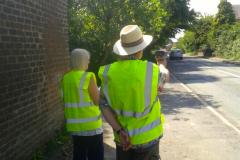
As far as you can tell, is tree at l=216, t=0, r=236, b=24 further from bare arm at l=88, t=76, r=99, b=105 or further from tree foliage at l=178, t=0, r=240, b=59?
bare arm at l=88, t=76, r=99, b=105

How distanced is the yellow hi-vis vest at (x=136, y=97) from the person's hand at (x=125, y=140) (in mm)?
35

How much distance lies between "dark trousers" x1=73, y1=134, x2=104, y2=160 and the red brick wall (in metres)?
0.84

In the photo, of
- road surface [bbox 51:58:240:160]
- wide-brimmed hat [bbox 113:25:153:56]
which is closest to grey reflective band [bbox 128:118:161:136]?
wide-brimmed hat [bbox 113:25:153:56]

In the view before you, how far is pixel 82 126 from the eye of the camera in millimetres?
4758

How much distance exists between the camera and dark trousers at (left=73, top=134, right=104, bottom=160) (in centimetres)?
480

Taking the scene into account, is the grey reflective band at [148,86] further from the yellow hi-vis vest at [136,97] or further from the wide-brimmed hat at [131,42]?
the wide-brimmed hat at [131,42]

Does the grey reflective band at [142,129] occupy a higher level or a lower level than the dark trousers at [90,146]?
higher

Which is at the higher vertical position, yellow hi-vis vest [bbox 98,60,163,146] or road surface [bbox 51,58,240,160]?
yellow hi-vis vest [bbox 98,60,163,146]

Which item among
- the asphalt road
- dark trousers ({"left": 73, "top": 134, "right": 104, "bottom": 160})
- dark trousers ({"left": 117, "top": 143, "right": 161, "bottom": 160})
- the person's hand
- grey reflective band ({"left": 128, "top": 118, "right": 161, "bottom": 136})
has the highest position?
grey reflective band ({"left": 128, "top": 118, "right": 161, "bottom": 136})

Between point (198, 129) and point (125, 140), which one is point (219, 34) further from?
point (125, 140)

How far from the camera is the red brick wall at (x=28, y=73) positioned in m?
5.00

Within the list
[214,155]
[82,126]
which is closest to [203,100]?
[214,155]

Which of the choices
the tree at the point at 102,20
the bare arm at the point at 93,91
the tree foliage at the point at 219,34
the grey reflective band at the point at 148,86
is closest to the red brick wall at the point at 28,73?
the bare arm at the point at 93,91

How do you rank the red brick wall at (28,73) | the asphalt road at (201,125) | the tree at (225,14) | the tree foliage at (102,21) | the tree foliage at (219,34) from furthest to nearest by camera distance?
the tree at (225,14), the tree foliage at (219,34), the tree foliage at (102,21), the asphalt road at (201,125), the red brick wall at (28,73)
